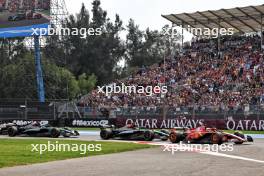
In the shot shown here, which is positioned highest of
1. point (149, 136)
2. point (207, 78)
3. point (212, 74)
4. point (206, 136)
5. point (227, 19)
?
point (227, 19)

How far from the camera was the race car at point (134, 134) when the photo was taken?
→ 25.3m

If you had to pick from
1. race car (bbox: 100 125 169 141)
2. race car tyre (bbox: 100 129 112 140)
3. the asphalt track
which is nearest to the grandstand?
race car (bbox: 100 125 169 141)

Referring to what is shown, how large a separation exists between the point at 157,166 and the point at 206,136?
9269 millimetres

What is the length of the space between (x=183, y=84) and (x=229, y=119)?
32.5 feet

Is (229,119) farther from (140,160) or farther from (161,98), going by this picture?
(140,160)

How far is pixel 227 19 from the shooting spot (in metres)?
50.9

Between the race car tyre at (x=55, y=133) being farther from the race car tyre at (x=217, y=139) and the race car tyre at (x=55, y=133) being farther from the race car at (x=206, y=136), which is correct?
the race car tyre at (x=217, y=139)

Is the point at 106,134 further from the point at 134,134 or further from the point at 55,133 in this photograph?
the point at 55,133

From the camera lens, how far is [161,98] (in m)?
43.8

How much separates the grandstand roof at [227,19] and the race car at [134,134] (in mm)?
23774

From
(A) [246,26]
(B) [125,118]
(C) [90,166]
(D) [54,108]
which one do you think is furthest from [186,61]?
(C) [90,166]

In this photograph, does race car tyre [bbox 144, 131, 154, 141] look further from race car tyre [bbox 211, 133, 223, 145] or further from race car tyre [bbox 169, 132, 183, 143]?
race car tyre [bbox 211, 133, 223, 145]

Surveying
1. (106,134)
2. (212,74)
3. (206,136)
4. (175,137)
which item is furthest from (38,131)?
(212,74)

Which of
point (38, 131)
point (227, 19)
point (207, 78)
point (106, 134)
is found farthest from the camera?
point (227, 19)
